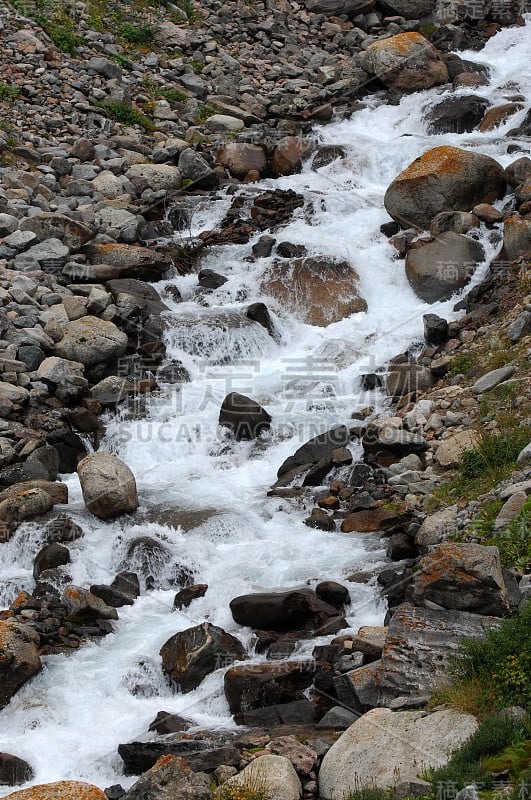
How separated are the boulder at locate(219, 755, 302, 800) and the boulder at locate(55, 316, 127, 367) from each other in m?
8.41

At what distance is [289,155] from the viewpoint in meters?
19.8

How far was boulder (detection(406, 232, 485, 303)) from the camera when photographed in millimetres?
14562

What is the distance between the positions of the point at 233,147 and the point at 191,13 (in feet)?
25.3

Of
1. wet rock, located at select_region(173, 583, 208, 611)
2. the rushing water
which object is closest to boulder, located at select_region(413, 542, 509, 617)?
the rushing water

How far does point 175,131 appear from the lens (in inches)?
826

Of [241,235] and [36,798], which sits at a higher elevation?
[36,798]

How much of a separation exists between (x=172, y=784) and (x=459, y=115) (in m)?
17.6

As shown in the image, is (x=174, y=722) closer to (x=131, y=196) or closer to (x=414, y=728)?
(x=414, y=728)

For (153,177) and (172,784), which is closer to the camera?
(172,784)

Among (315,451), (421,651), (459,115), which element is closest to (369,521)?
(315,451)

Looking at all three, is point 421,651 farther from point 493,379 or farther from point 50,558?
point 493,379

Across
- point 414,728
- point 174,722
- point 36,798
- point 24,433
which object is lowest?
point 24,433

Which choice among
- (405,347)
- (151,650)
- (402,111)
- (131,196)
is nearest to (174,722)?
(151,650)

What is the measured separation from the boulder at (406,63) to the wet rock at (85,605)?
17555mm
